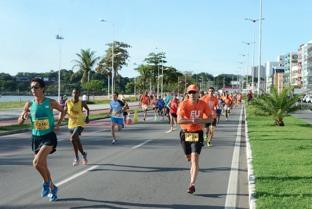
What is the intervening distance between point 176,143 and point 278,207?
10454 mm

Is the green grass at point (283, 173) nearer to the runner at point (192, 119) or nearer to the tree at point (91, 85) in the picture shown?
the runner at point (192, 119)

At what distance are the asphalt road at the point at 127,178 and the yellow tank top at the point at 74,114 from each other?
0.92m

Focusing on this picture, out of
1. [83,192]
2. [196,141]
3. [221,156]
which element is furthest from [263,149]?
[83,192]

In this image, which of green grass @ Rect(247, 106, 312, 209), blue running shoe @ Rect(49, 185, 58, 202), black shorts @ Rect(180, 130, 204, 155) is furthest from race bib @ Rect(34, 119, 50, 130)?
green grass @ Rect(247, 106, 312, 209)

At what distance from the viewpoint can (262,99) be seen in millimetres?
28516

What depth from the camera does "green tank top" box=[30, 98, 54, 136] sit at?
814 cm

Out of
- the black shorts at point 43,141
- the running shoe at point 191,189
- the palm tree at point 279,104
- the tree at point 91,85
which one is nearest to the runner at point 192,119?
the running shoe at point 191,189

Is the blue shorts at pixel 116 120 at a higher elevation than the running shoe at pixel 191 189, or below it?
higher

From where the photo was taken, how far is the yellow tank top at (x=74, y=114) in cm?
1238

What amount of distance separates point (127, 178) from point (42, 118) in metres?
2.74

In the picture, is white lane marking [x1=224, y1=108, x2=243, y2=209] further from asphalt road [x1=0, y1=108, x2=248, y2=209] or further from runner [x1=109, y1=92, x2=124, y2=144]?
runner [x1=109, y1=92, x2=124, y2=144]

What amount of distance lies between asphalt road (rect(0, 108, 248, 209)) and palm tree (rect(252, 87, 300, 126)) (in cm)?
1082

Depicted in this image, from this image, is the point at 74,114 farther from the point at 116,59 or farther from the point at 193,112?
the point at 116,59

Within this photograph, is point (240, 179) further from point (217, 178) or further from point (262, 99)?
point (262, 99)
